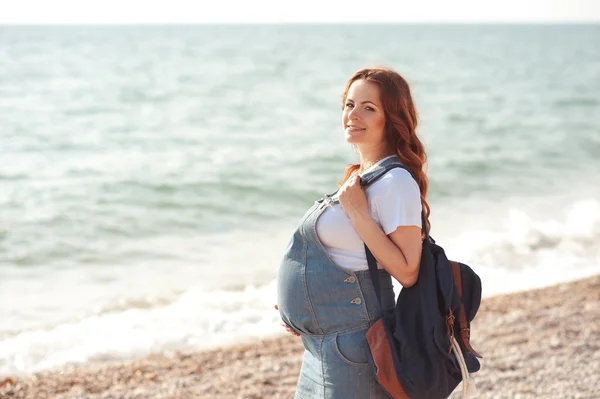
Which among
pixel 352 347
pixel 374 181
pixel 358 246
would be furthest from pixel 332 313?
pixel 374 181

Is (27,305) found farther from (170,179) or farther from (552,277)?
(170,179)

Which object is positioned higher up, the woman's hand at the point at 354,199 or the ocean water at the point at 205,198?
the woman's hand at the point at 354,199

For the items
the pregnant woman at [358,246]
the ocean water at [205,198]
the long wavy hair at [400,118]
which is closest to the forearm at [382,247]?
the pregnant woman at [358,246]

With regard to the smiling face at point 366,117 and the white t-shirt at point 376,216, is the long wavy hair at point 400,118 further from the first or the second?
the white t-shirt at point 376,216

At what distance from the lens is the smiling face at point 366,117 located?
2.92m

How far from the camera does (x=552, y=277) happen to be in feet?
30.1

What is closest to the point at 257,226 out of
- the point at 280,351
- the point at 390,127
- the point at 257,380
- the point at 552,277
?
the point at 552,277

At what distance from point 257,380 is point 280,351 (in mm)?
888

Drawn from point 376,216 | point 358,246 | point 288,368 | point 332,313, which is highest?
point 376,216

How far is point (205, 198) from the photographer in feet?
46.5

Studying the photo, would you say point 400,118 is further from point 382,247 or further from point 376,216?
point 382,247

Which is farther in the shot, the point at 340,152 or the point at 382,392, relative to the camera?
the point at 340,152

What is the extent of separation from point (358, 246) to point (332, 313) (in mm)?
272

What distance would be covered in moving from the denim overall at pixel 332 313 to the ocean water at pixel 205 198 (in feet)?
2.75
